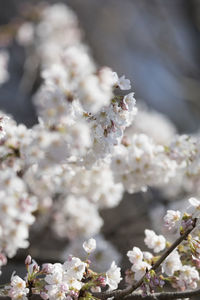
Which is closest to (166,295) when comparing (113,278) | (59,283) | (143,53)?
(113,278)

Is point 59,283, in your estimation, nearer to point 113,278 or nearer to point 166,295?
point 113,278

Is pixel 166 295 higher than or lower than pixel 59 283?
lower

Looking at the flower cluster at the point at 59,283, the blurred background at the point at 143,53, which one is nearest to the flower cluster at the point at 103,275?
the flower cluster at the point at 59,283

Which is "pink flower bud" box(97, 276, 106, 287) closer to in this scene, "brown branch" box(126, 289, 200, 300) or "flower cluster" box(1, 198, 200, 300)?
"flower cluster" box(1, 198, 200, 300)

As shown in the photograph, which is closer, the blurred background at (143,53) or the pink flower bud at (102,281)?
the pink flower bud at (102,281)

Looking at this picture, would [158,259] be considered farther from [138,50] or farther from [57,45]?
[138,50]

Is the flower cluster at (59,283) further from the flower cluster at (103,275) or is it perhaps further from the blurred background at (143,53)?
the blurred background at (143,53)

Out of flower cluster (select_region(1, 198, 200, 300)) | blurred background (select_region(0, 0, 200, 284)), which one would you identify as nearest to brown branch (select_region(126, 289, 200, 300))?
flower cluster (select_region(1, 198, 200, 300))

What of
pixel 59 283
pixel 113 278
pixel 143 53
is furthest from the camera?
pixel 143 53

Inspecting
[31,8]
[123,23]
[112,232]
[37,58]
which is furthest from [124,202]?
[123,23]
